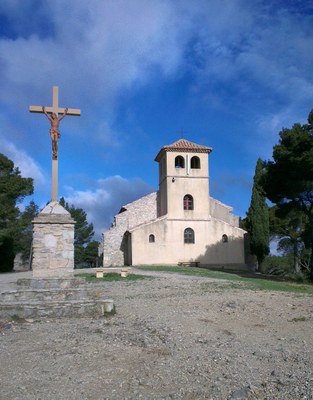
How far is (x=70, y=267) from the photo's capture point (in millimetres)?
10789

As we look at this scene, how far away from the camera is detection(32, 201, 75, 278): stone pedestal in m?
10.6

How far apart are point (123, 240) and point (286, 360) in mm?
29019

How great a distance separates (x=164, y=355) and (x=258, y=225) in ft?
89.4

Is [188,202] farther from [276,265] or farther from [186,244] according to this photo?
[276,265]

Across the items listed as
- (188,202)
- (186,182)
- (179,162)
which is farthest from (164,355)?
(179,162)

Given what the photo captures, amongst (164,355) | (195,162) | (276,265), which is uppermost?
(195,162)

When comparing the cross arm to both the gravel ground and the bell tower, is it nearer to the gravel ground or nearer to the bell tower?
the gravel ground

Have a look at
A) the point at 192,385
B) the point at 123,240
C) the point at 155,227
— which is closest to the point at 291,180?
the point at 155,227

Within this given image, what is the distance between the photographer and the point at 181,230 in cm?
3167

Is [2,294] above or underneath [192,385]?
above

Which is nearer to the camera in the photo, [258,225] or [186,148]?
[258,225]

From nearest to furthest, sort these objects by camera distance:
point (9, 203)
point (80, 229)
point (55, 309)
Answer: point (55, 309)
point (9, 203)
point (80, 229)

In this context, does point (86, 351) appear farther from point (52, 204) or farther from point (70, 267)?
point (52, 204)

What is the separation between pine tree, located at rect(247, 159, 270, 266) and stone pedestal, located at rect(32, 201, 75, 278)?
905 inches
